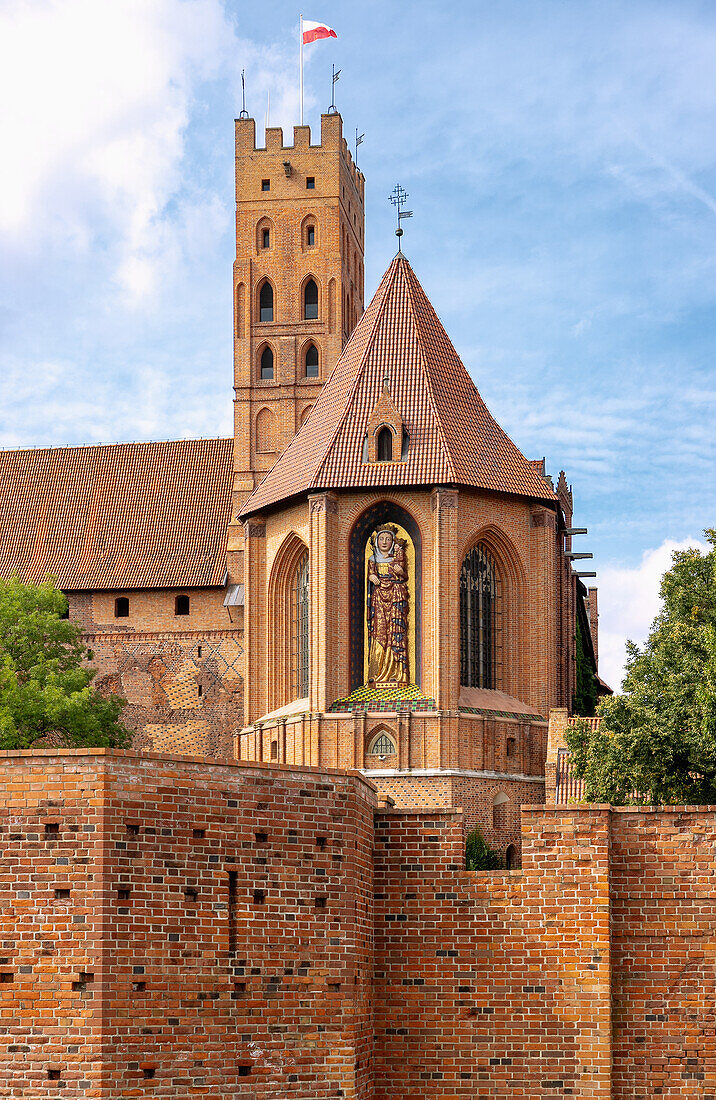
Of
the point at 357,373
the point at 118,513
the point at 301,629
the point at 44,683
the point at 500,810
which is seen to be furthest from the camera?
the point at 118,513

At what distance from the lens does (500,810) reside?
37500 millimetres

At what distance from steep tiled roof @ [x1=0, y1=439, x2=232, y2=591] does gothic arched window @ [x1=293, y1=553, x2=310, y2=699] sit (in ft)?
33.5

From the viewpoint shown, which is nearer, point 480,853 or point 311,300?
point 480,853

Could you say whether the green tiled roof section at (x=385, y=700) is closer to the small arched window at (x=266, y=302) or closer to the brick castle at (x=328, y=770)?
the brick castle at (x=328, y=770)

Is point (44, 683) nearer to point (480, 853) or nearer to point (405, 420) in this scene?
point (405, 420)

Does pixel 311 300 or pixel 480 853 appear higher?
pixel 311 300

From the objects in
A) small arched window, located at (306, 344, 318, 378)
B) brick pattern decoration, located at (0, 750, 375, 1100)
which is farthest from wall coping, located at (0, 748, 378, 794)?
small arched window, located at (306, 344, 318, 378)

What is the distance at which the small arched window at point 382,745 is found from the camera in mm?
37062

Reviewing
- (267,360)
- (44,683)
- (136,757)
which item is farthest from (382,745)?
(136,757)

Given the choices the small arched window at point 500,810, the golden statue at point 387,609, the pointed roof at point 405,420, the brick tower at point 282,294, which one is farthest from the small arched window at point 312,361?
the small arched window at point 500,810

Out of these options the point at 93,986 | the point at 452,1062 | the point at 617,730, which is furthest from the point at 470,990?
the point at 617,730

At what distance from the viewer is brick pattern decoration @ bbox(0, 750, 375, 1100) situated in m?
14.0

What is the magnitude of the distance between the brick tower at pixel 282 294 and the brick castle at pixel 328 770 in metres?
0.11

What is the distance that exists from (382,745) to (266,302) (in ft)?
69.5
